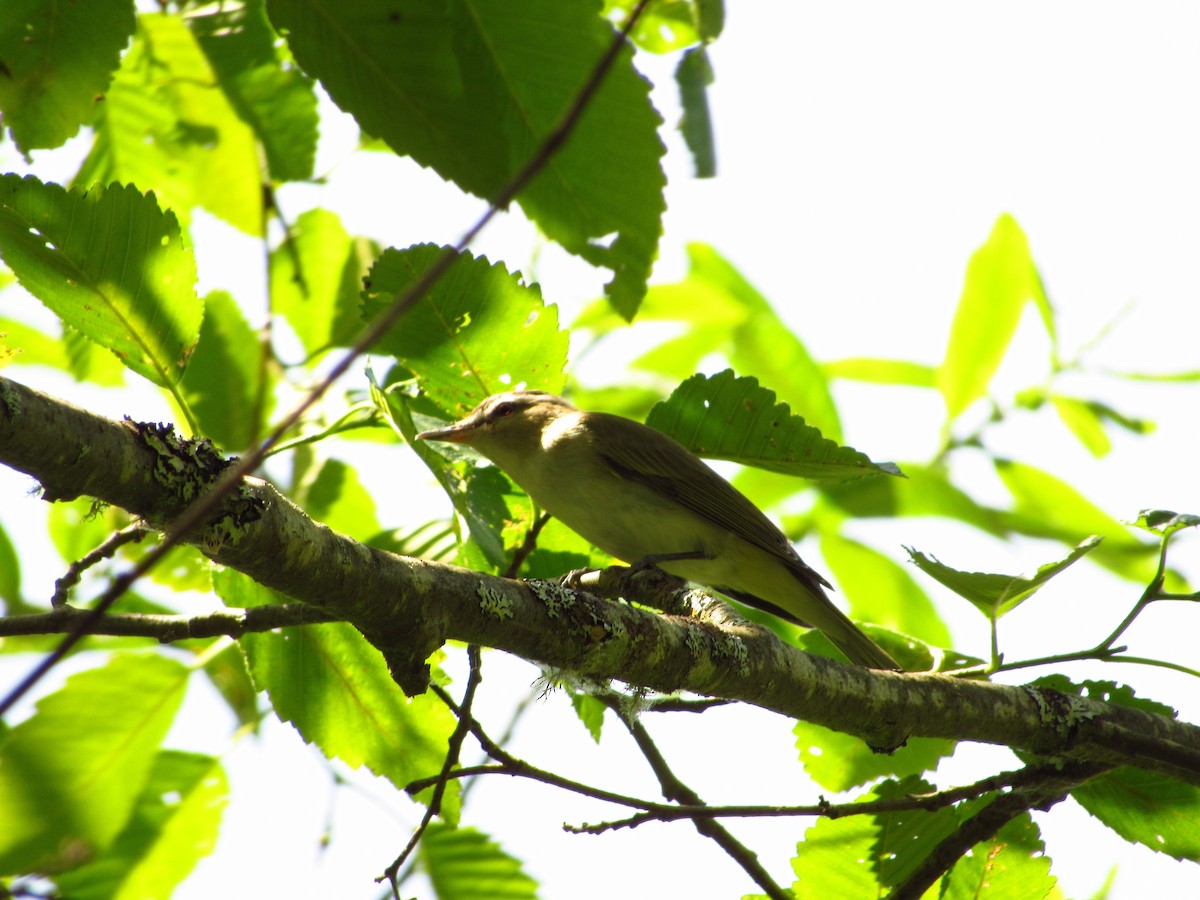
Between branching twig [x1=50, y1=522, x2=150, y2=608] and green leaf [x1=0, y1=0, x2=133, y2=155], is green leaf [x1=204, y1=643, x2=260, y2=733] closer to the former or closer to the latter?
branching twig [x1=50, y1=522, x2=150, y2=608]

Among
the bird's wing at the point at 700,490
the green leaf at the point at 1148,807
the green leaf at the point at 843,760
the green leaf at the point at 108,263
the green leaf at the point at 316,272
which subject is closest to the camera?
the green leaf at the point at 108,263

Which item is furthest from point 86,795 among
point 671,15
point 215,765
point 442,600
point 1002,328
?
point 1002,328

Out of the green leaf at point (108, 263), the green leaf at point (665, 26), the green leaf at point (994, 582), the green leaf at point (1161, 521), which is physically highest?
the green leaf at point (665, 26)

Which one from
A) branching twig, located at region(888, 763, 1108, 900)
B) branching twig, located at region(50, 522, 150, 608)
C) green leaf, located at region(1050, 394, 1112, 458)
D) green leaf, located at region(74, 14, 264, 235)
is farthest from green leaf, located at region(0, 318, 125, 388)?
green leaf, located at region(1050, 394, 1112, 458)

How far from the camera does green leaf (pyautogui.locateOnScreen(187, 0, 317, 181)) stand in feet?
10.3

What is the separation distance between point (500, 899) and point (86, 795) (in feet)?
3.63

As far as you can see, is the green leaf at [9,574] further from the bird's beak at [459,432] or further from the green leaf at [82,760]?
the bird's beak at [459,432]

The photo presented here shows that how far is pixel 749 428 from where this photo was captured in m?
2.80

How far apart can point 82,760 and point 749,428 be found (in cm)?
193

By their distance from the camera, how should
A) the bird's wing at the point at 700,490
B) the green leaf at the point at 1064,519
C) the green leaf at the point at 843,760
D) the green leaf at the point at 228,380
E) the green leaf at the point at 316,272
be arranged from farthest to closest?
1. the bird's wing at the point at 700,490
2. the green leaf at the point at 1064,519
3. the green leaf at the point at 316,272
4. the green leaf at the point at 228,380
5. the green leaf at the point at 843,760

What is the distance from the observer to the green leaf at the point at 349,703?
2715 millimetres

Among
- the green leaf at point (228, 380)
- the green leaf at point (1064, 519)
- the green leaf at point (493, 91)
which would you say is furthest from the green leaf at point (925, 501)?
the green leaf at point (228, 380)

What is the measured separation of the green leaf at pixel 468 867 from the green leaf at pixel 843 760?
2.80 feet

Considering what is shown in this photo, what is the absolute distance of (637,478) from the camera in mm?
4246
